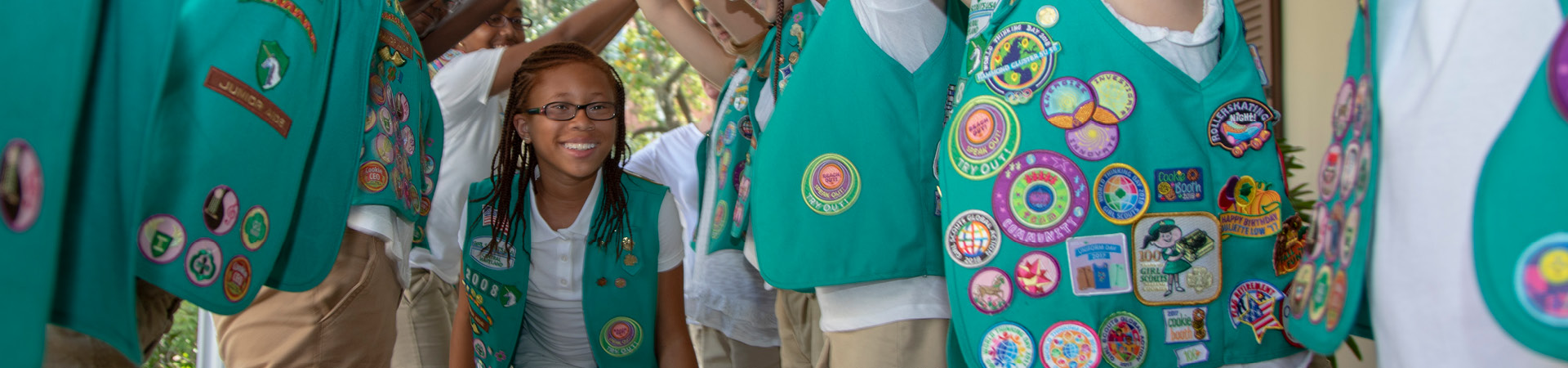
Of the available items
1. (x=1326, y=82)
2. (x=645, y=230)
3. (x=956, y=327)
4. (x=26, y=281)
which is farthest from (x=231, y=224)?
(x=1326, y=82)

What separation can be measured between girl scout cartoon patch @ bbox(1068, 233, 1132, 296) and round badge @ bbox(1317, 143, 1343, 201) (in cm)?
34

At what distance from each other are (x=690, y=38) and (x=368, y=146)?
1.43 metres

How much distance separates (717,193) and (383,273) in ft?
3.10

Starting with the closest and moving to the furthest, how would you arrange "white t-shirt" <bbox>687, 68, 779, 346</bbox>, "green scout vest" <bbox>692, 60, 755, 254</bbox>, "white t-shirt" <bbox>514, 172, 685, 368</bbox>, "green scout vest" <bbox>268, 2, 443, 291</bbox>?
"green scout vest" <bbox>268, 2, 443, 291</bbox>, "green scout vest" <bbox>692, 60, 755, 254</bbox>, "white t-shirt" <bbox>514, 172, 685, 368</bbox>, "white t-shirt" <bbox>687, 68, 779, 346</bbox>

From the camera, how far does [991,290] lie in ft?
4.85

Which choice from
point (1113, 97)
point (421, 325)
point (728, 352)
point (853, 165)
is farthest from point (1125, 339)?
point (421, 325)

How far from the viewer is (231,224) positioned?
1.31 metres

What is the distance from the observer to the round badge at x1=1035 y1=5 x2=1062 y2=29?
1.50 meters

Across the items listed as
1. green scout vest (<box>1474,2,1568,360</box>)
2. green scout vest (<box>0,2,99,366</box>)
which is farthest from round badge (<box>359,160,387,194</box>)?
green scout vest (<box>1474,2,1568,360</box>)

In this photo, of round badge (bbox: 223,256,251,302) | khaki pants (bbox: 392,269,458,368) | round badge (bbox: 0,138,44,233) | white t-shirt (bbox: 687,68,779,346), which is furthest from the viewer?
khaki pants (bbox: 392,269,458,368)

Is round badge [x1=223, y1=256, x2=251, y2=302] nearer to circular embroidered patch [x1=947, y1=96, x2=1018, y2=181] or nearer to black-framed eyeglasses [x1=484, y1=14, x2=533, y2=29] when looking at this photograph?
circular embroidered patch [x1=947, y1=96, x2=1018, y2=181]

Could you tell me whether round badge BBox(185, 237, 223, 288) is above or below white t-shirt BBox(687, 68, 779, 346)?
above

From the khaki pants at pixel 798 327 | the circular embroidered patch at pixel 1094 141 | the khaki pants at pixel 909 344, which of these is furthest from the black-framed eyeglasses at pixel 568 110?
the circular embroidered patch at pixel 1094 141

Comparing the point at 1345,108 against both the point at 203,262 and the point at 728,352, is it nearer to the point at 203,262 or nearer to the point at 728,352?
the point at 203,262
